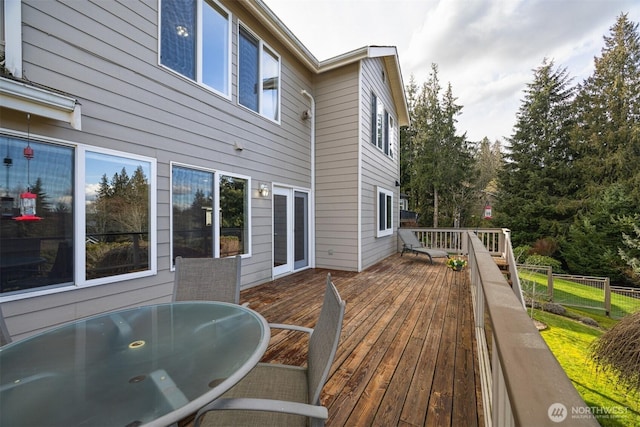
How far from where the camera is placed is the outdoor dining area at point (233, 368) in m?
1.03

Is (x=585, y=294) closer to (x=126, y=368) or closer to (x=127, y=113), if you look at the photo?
(x=126, y=368)

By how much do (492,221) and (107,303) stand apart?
1894cm

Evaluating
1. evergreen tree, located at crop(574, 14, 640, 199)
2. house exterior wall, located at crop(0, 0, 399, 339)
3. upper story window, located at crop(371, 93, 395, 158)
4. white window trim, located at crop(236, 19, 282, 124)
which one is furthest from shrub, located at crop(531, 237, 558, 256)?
white window trim, located at crop(236, 19, 282, 124)

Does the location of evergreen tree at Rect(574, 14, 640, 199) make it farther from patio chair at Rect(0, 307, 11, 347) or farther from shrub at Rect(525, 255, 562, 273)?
patio chair at Rect(0, 307, 11, 347)

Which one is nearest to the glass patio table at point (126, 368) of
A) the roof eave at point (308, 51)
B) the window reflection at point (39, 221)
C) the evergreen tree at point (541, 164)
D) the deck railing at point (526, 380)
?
the deck railing at point (526, 380)

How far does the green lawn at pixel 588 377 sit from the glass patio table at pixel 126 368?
3.55 meters

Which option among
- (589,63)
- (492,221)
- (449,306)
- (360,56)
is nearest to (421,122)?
(492,221)

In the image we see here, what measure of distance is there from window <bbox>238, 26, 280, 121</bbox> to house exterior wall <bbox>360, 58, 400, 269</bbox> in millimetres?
2098

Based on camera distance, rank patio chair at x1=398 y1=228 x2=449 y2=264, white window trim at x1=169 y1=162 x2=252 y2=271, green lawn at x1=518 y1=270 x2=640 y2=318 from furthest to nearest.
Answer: green lawn at x1=518 y1=270 x2=640 y2=318 → patio chair at x1=398 y1=228 x2=449 y2=264 → white window trim at x1=169 y1=162 x2=252 y2=271

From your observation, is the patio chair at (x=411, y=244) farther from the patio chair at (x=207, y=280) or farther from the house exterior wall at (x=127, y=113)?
the patio chair at (x=207, y=280)

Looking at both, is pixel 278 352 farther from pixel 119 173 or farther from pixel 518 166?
pixel 518 166

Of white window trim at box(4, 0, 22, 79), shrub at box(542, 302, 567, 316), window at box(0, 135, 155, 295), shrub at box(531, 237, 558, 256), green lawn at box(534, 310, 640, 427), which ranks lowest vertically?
shrub at box(542, 302, 567, 316)

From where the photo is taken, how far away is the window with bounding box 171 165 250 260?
377 centimetres

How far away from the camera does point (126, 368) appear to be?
1218 mm
